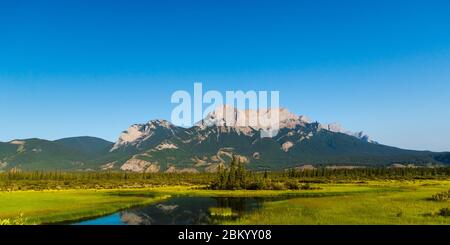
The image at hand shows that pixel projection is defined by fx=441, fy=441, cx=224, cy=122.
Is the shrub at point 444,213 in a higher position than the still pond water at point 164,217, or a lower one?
higher

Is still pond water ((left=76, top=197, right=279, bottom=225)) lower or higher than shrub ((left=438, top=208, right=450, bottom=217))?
lower

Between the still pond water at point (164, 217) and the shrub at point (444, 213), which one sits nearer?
the shrub at point (444, 213)

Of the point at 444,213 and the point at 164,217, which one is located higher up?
the point at 444,213

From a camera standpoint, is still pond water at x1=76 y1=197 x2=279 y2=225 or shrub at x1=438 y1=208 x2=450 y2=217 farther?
still pond water at x1=76 y1=197 x2=279 y2=225

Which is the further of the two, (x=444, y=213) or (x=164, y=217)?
(x=164, y=217)

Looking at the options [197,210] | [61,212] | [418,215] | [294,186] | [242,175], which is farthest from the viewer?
[242,175]

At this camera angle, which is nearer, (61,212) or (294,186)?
(61,212)
